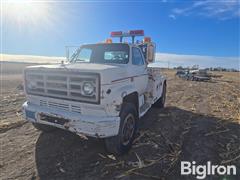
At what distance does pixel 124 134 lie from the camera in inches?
167

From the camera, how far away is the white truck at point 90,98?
349cm

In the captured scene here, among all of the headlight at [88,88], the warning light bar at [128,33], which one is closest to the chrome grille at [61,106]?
the headlight at [88,88]

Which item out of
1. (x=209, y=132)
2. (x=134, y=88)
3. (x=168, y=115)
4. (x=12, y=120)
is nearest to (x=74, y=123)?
(x=134, y=88)

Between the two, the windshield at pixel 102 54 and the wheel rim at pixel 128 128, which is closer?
the wheel rim at pixel 128 128

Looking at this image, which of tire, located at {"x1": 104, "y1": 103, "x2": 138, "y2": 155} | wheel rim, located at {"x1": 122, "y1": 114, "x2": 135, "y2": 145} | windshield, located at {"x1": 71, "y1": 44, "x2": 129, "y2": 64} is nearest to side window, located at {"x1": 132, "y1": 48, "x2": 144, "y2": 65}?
windshield, located at {"x1": 71, "y1": 44, "x2": 129, "y2": 64}

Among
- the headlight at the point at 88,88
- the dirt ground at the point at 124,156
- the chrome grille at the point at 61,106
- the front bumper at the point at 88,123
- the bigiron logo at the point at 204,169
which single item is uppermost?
the headlight at the point at 88,88

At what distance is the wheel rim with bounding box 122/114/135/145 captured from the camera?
4176 mm

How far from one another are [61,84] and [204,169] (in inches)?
127

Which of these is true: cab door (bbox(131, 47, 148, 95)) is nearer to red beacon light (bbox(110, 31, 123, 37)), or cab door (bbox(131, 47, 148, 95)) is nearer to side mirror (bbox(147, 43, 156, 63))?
side mirror (bbox(147, 43, 156, 63))

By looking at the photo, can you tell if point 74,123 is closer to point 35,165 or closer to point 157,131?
point 35,165

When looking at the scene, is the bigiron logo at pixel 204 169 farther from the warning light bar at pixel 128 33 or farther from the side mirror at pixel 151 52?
the warning light bar at pixel 128 33

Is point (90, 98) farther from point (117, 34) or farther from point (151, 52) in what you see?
point (117, 34)

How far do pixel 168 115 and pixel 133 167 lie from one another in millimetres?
3823

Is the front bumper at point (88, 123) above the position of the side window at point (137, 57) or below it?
below
